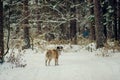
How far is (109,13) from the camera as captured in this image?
97.8ft

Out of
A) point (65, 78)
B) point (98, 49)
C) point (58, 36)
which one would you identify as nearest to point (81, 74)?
point (65, 78)

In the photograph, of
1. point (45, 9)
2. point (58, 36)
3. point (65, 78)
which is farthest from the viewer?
point (58, 36)

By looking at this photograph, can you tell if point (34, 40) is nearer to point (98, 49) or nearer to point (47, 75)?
point (98, 49)

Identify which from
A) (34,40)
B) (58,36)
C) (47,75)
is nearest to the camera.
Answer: (47,75)

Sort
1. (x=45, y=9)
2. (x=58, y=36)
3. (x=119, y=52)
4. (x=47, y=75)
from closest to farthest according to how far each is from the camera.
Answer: (x=47, y=75)
(x=119, y=52)
(x=45, y=9)
(x=58, y=36)

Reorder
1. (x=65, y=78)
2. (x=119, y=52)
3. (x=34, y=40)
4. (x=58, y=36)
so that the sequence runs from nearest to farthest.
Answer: (x=65, y=78) → (x=119, y=52) → (x=34, y=40) → (x=58, y=36)

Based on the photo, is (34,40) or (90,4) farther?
(90,4)

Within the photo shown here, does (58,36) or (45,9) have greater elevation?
(45,9)

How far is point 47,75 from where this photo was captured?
1190cm

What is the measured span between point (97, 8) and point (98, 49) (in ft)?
9.68

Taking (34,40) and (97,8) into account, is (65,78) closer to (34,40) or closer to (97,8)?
(97,8)

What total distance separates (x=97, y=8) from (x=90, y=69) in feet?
31.7

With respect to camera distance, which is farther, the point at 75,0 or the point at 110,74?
the point at 75,0

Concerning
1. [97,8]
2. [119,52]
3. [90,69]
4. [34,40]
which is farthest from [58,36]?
[90,69]
